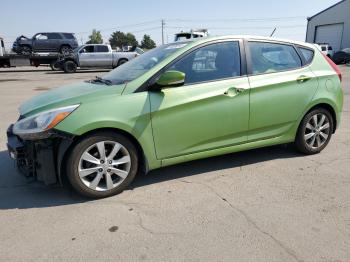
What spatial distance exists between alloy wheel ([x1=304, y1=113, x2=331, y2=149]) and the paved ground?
37 cm

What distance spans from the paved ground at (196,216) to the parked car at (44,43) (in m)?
22.7

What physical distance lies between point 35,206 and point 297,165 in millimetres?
3164

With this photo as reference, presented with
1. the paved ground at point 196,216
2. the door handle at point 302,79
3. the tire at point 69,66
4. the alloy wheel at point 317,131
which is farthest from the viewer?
the tire at point 69,66

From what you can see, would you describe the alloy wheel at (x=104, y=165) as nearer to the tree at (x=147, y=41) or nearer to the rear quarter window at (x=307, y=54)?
the rear quarter window at (x=307, y=54)

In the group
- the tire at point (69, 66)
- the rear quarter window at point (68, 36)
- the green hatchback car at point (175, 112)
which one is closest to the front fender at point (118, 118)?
the green hatchback car at point (175, 112)

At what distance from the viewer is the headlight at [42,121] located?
10.5 ft

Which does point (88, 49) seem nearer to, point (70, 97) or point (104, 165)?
point (70, 97)

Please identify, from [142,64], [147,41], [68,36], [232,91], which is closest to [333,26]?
[68,36]

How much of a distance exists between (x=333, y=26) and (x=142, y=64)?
1744 inches

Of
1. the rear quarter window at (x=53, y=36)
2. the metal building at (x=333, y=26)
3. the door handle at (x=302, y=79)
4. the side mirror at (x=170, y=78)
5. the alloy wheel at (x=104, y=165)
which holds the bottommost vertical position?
the alloy wheel at (x=104, y=165)

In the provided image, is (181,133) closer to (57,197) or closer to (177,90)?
(177,90)

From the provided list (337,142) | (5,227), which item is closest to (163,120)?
(5,227)

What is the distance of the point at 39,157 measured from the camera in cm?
327

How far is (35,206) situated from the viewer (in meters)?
3.37
